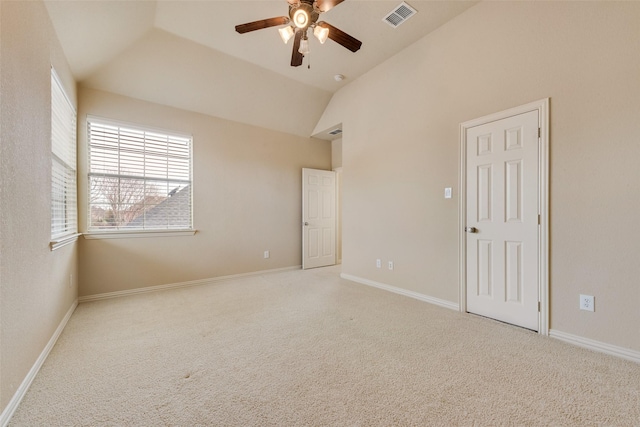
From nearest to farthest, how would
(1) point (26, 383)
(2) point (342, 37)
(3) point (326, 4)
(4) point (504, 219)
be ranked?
(1) point (26, 383), (3) point (326, 4), (2) point (342, 37), (4) point (504, 219)

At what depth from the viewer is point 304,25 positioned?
2.09 m

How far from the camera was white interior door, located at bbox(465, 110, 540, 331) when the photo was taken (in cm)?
245

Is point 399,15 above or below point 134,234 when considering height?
above

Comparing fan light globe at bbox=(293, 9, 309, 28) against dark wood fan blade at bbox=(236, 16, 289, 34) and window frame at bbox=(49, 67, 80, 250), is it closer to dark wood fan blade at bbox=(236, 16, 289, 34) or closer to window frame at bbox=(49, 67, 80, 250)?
dark wood fan blade at bbox=(236, 16, 289, 34)

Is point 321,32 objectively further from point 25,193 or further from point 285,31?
point 25,193

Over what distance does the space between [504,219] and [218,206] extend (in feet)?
12.7

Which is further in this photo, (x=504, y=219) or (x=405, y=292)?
(x=405, y=292)

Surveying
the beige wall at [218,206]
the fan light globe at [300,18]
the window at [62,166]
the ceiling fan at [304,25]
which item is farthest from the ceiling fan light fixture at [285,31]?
the beige wall at [218,206]

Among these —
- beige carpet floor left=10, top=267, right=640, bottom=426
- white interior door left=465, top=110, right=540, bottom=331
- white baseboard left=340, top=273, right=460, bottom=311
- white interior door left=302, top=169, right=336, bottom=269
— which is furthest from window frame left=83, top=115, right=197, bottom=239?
white interior door left=465, top=110, right=540, bottom=331

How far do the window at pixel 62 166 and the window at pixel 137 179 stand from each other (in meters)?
0.23

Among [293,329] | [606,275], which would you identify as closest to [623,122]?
[606,275]

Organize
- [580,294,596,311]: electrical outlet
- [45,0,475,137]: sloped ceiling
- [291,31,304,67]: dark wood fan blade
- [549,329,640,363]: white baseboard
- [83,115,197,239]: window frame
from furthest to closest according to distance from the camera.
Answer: [83,115,197,239]: window frame → [45,0,475,137]: sloped ceiling → [291,31,304,67]: dark wood fan blade → [580,294,596,311]: electrical outlet → [549,329,640,363]: white baseboard

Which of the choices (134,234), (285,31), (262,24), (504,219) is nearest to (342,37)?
A: (285,31)

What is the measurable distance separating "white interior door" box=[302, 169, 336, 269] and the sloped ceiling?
1.50 meters
